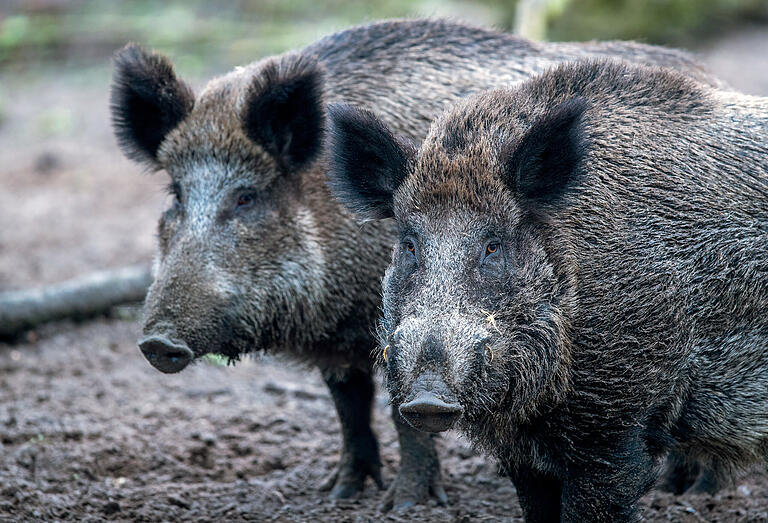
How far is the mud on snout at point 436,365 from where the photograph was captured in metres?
3.55

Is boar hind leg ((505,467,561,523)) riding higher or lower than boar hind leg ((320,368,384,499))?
higher

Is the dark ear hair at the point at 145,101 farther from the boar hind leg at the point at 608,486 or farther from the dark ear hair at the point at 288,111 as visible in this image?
the boar hind leg at the point at 608,486

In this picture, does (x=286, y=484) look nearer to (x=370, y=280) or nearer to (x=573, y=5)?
(x=370, y=280)

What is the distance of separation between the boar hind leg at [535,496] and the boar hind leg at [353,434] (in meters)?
1.62

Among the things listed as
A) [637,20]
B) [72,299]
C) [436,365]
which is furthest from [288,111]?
[637,20]

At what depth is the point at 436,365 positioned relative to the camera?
364 cm

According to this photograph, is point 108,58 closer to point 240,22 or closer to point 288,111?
point 240,22

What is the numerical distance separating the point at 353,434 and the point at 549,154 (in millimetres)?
2593

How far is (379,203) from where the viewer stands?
459 centimetres

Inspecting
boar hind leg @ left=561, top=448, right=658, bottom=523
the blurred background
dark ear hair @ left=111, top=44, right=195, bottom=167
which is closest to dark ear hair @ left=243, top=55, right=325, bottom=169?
dark ear hair @ left=111, top=44, right=195, bottom=167

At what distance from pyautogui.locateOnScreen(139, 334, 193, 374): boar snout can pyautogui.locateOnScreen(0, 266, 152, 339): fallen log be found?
3640 mm

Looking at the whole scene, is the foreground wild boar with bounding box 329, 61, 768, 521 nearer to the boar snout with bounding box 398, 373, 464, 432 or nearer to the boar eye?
the boar eye

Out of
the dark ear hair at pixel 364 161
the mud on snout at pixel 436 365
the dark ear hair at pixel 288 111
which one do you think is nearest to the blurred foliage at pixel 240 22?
the dark ear hair at pixel 288 111

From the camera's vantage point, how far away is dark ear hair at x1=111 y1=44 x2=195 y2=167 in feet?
18.6
